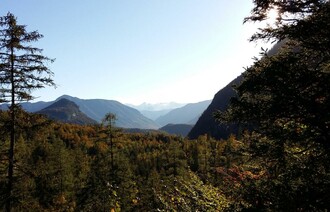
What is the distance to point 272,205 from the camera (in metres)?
7.96

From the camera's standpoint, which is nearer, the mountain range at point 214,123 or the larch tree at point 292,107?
the larch tree at point 292,107

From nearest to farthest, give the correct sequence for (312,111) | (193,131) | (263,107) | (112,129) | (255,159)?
(312,111) → (263,107) → (255,159) → (112,129) → (193,131)

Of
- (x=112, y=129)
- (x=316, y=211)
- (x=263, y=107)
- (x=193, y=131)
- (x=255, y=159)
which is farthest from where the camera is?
(x=193, y=131)

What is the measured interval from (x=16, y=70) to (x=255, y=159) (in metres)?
13.1

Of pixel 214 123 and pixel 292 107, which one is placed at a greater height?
pixel 292 107

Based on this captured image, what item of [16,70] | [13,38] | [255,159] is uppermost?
[13,38]

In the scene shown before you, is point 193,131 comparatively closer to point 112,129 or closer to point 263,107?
point 112,129

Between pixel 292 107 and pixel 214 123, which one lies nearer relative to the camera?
pixel 292 107

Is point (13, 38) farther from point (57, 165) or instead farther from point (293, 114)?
point (57, 165)

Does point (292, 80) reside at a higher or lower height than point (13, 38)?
lower

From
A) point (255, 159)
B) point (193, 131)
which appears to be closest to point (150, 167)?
point (255, 159)

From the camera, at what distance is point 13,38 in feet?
55.0

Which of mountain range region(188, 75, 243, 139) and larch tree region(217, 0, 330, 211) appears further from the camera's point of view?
mountain range region(188, 75, 243, 139)

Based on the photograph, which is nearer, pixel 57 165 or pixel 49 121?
pixel 49 121
